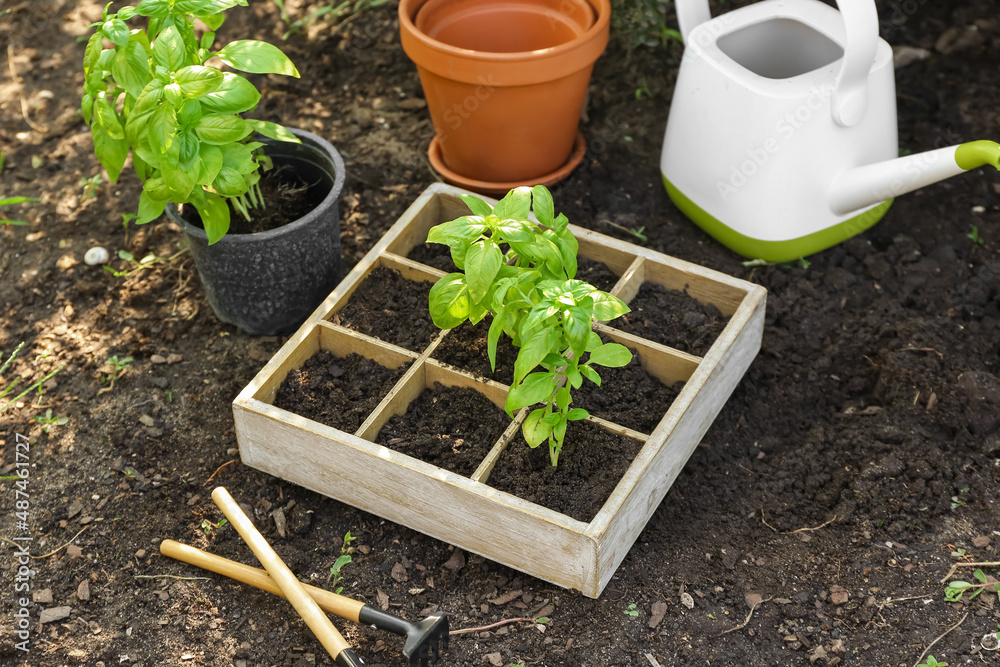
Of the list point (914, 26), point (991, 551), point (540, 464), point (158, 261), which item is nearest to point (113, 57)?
point (158, 261)

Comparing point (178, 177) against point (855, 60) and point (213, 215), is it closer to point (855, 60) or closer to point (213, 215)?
point (213, 215)

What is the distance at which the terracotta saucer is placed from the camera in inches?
105

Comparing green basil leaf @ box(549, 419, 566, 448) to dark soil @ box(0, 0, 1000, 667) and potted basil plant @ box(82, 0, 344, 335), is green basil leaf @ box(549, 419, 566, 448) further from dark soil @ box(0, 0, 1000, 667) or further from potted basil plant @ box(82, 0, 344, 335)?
potted basil plant @ box(82, 0, 344, 335)

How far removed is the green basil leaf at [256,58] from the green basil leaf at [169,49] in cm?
9

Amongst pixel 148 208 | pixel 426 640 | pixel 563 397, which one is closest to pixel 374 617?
pixel 426 640

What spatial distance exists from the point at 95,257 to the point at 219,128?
852 mm

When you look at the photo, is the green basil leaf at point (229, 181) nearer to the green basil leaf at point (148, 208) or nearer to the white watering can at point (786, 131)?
the green basil leaf at point (148, 208)

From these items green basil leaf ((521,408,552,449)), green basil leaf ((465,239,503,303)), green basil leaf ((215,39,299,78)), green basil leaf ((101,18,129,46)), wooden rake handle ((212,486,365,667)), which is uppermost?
green basil leaf ((101,18,129,46))

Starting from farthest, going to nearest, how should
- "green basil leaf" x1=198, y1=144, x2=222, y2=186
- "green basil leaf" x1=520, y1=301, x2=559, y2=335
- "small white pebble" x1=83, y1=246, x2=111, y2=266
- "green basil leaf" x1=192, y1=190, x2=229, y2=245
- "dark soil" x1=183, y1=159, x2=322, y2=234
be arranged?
1. "small white pebble" x1=83, y1=246, x2=111, y2=266
2. "dark soil" x1=183, y1=159, x2=322, y2=234
3. "green basil leaf" x1=192, y1=190, x2=229, y2=245
4. "green basil leaf" x1=198, y1=144, x2=222, y2=186
5. "green basil leaf" x1=520, y1=301, x2=559, y2=335

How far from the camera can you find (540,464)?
1970mm

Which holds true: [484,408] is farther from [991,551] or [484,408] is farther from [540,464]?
[991,551]

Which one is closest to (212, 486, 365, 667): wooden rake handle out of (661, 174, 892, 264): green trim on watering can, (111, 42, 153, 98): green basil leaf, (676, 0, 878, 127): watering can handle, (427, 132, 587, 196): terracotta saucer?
(111, 42, 153, 98): green basil leaf

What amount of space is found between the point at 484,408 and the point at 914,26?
204 centimetres

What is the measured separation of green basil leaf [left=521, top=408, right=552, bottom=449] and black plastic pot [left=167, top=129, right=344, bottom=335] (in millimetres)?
730
